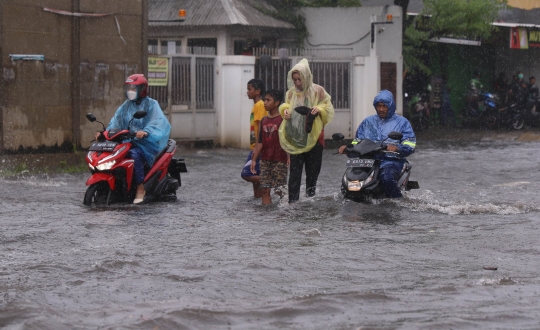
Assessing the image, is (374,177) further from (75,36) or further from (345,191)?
(75,36)

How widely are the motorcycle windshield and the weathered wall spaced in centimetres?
677

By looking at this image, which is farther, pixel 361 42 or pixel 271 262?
pixel 361 42

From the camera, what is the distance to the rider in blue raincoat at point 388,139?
33.3ft

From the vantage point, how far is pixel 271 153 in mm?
10805

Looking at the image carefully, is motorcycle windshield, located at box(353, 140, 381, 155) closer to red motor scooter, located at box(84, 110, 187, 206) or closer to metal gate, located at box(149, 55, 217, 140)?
red motor scooter, located at box(84, 110, 187, 206)

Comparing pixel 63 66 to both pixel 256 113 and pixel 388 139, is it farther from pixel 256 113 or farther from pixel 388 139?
pixel 388 139

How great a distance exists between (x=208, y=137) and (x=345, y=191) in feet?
33.3

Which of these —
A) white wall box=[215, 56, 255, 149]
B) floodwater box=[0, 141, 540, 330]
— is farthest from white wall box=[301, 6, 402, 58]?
floodwater box=[0, 141, 540, 330]

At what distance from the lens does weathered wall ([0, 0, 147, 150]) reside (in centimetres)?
1486

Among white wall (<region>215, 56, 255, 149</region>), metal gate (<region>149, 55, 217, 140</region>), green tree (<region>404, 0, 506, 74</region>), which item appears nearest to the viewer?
metal gate (<region>149, 55, 217, 140</region>)

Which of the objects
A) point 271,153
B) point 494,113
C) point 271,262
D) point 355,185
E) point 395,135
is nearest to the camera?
point 271,262

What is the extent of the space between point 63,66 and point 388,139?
7.08 metres

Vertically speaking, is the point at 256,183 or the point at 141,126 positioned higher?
the point at 141,126

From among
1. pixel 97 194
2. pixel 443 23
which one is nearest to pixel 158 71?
pixel 97 194
